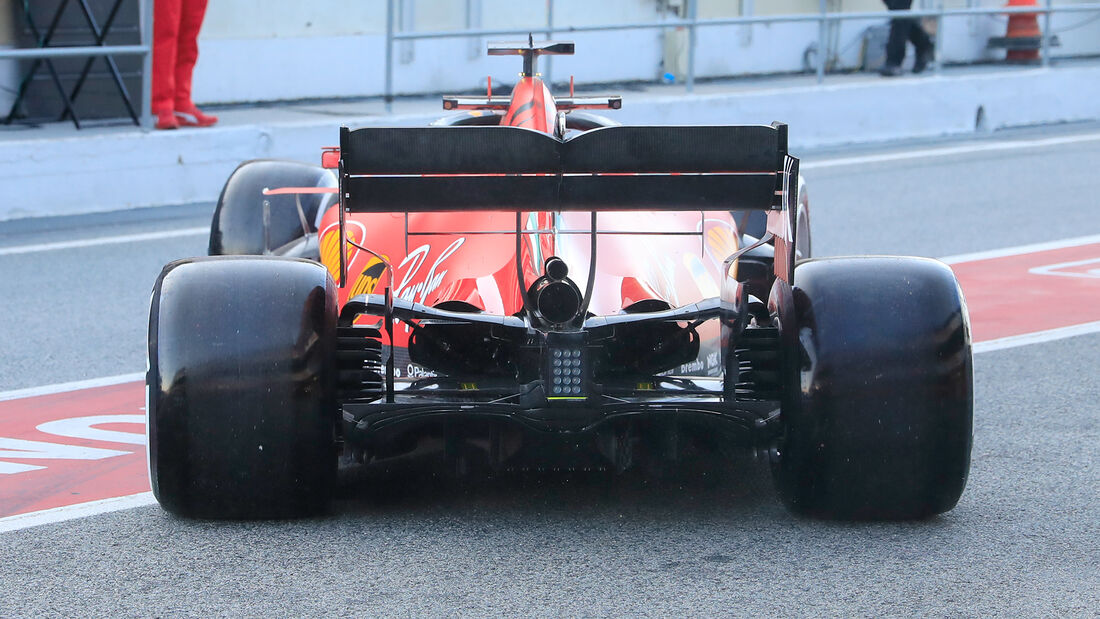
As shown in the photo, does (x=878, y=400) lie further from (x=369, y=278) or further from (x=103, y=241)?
(x=103, y=241)

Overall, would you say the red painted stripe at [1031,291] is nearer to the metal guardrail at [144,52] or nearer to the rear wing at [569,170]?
the rear wing at [569,170]

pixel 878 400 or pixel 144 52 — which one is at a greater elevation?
pixel 144 52

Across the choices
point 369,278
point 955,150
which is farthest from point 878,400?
point 955,150

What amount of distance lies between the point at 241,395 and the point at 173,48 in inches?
321

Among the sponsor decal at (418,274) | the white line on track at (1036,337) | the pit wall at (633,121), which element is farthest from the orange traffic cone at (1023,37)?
the sponsor decal at (418,274)

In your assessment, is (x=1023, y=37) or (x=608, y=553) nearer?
(x=608, y=553)

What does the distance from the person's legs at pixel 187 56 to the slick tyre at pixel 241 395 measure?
8.05 meters

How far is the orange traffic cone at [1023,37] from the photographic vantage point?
1984 centimetres

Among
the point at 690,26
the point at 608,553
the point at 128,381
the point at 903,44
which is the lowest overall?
the point at 128,381

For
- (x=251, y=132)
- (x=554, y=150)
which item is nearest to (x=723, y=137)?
(x=554, y=150)

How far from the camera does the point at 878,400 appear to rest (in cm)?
453

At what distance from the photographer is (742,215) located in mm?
6453

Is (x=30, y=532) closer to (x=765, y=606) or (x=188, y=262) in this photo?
(x=188, y=262)

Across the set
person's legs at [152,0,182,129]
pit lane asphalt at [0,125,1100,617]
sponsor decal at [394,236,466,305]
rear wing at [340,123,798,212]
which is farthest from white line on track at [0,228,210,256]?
rear wing at [340,123,798,212]
